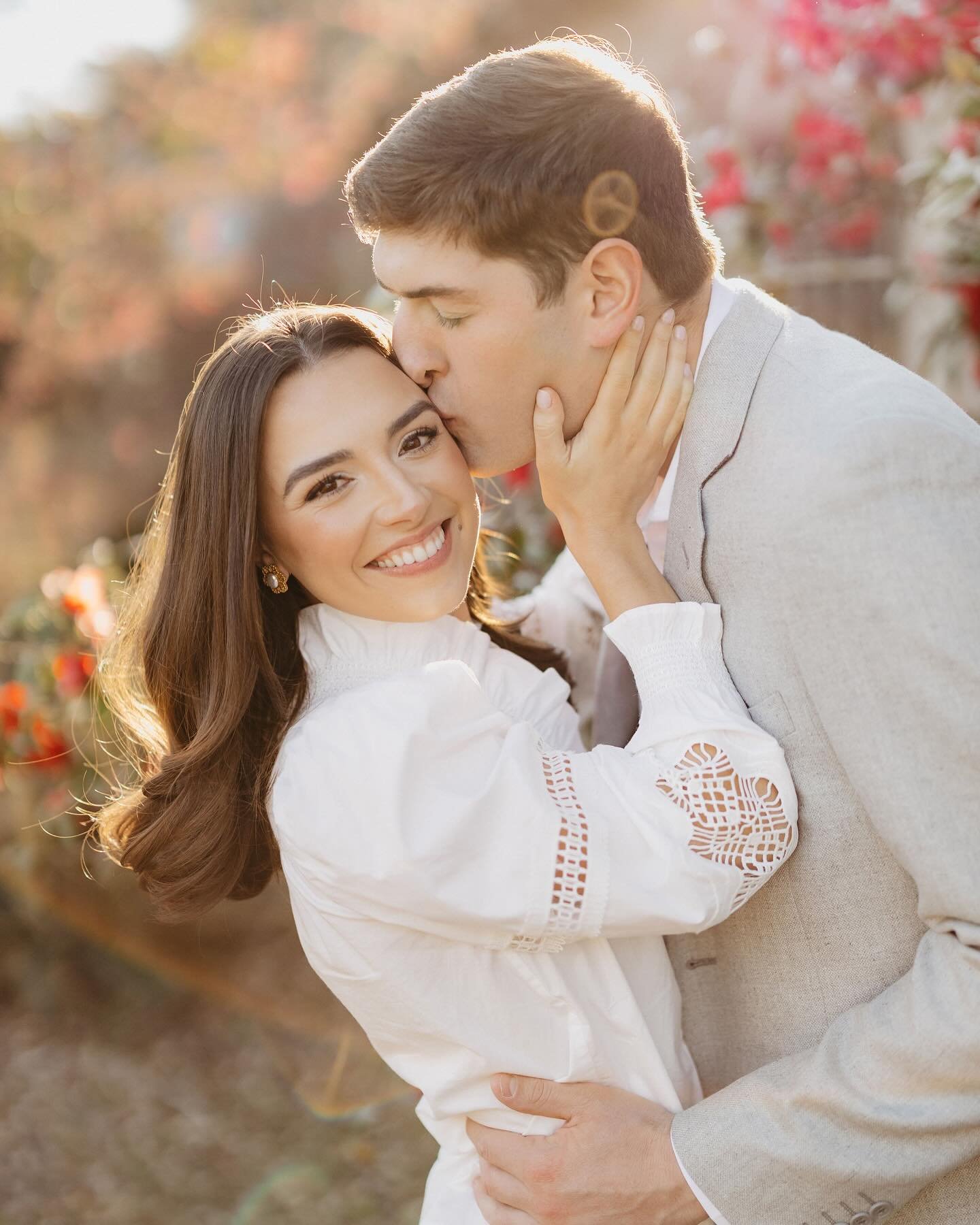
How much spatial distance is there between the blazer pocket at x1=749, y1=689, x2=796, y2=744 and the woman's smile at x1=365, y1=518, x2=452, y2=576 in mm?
643

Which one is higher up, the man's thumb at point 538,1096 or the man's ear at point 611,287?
the man's ear at point 611,287

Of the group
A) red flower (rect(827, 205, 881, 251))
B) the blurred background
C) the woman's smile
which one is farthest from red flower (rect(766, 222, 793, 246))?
the woman's smile

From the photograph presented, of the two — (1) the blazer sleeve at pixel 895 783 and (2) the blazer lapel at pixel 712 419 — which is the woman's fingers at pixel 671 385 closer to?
(2) the blazer lapel at pixel 712 419

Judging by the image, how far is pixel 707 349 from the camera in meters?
1.98

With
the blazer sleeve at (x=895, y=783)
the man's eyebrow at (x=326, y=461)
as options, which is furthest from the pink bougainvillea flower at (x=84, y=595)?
the blazer sleeve at (x=895, y=783)

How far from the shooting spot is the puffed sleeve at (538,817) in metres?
1.69

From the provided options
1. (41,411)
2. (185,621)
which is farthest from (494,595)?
(41,411)

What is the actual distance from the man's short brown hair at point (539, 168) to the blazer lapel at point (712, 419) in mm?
138

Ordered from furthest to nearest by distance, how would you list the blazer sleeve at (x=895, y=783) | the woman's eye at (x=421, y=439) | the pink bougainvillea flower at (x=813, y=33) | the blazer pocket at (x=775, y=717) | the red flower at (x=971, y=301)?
the red flower at (x=971, y=301), the pink bougainvillea flower at (x=813, y=33), the woman's eye at (x=421, y=439), the blazer pocket at (x=775, y=717), the blazer sleeve at (x=895, y=783)

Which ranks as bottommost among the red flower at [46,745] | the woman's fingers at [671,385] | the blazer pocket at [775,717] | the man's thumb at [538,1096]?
the red flower at [46,745]

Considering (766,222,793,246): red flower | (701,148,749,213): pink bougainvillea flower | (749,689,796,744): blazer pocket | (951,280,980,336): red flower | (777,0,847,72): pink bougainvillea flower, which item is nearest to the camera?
(749,689,796,744): blazer pocket

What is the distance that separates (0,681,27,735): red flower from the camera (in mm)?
4062

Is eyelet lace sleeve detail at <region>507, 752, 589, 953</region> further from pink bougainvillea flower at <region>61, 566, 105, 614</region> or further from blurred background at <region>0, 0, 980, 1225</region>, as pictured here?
pink bougainvillea flower at <region>61, 566, 105, 614</region>

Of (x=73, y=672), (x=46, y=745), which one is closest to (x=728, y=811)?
(x=73, y=672)
